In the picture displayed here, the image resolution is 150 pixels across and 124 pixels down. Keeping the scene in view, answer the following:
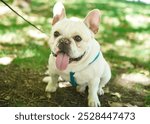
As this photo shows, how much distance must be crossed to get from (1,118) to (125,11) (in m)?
2.82

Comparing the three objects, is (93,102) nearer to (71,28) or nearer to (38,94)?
(38,94)

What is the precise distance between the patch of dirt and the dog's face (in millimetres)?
321

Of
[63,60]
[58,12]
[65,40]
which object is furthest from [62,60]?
[58,12]

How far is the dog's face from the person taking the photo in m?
2.26

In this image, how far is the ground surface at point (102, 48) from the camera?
8.61ft

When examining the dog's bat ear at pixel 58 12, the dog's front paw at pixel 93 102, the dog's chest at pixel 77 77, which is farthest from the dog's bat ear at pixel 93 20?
the dog's front paw at pixel 93 102

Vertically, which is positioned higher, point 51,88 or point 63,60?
point 63,60

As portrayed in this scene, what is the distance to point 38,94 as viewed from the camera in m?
2.61

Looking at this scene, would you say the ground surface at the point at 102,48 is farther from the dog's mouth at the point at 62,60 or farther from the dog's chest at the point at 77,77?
the dog's mouth at the point at 62,60

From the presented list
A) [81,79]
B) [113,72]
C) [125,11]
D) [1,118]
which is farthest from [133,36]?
[1,118]

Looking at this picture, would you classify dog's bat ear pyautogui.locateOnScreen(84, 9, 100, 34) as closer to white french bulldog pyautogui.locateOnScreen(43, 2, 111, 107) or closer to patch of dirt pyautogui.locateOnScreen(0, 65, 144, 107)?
white french bulldog pyautogui.locateOnScreen(43, 2, 111, 107)

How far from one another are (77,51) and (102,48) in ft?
5.15

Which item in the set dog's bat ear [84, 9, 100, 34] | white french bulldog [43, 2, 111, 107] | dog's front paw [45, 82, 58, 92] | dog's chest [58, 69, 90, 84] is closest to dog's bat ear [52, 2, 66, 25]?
white french bulldog [43, 2, 111, 107]

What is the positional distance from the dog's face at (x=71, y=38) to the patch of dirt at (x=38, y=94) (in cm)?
32
